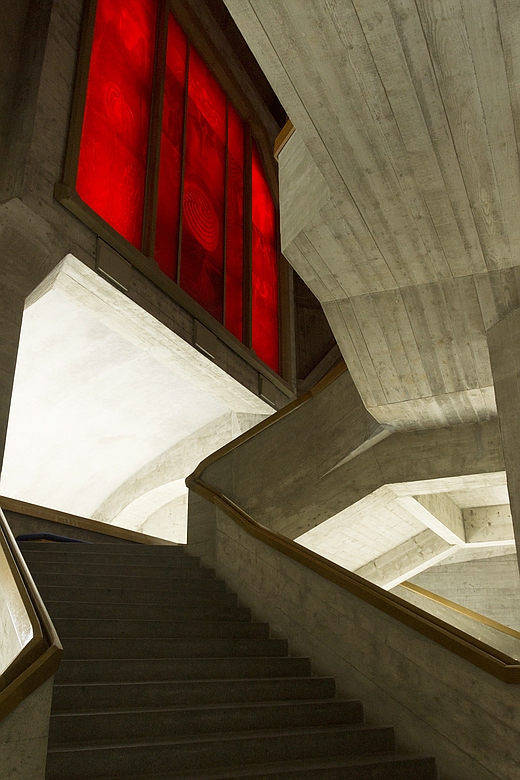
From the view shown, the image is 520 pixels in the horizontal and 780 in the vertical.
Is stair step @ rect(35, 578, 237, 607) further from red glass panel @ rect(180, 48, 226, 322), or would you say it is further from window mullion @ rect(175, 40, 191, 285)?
red glass panel @ rect(180, 48, 226, 322)

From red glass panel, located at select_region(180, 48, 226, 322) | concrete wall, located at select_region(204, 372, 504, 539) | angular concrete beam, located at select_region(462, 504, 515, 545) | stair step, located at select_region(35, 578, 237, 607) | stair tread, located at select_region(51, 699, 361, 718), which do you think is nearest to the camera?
stair tread, located at select_region(51, 699, 361, 718)

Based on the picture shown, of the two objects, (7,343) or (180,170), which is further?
(180,170)

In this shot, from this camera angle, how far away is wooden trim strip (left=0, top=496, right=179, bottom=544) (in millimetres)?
7766

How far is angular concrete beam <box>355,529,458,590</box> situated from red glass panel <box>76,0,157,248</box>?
5.73m

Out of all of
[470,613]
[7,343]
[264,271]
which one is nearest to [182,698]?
[7,343]

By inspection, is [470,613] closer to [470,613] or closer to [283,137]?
[470,613]

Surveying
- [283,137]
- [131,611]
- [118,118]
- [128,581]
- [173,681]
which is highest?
[118,118]

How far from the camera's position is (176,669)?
4.03m

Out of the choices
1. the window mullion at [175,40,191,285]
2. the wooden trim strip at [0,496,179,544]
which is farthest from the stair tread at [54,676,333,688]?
the window mullion at [175,40,191,285]

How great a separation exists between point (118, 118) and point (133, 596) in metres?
6.93

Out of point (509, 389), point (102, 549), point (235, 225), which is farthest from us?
point (235, 225)

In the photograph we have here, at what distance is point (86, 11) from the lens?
349 inches

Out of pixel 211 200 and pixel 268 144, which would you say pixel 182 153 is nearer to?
pixel 211 200

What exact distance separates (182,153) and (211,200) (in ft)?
3.30
